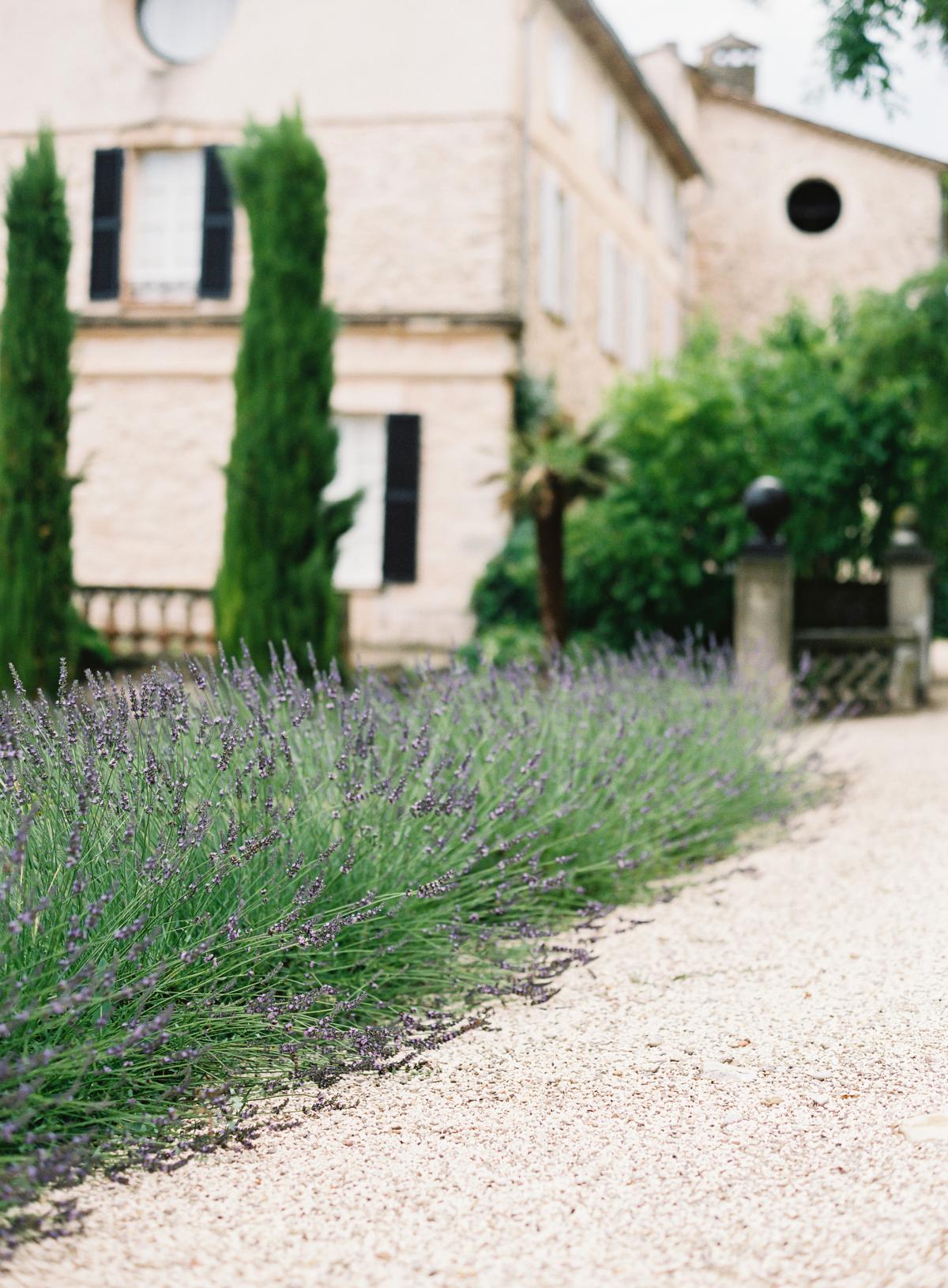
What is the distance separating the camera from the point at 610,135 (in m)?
17.2

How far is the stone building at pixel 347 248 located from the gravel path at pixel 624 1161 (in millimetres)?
9454

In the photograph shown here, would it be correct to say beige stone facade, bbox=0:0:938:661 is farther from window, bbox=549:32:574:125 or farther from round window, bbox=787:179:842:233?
round window, bbox=787:179:842:233

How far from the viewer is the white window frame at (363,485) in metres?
13.5

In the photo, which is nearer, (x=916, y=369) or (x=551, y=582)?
(x=551, y=582)

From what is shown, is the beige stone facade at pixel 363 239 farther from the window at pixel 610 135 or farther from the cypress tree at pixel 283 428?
the cypress tree at pixel 283 428

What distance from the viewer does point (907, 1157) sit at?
2.51 meters

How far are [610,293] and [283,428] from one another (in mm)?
8433

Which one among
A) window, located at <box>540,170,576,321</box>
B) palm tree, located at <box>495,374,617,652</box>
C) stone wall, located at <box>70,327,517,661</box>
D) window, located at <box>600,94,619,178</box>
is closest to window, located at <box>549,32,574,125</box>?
window, located at <box>540,170,576,321</box>

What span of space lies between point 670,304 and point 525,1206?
19.7 meters

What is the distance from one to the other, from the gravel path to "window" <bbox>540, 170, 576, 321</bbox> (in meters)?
11.2

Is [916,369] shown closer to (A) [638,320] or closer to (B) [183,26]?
(A) [638,320]

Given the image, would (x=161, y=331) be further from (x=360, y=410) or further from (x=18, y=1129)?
(x=18, y=1129)

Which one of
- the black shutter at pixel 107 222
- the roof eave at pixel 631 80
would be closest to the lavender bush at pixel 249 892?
the black shutter at pixel 107 222

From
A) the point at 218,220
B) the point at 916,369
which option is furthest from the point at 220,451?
the point at 916,369
